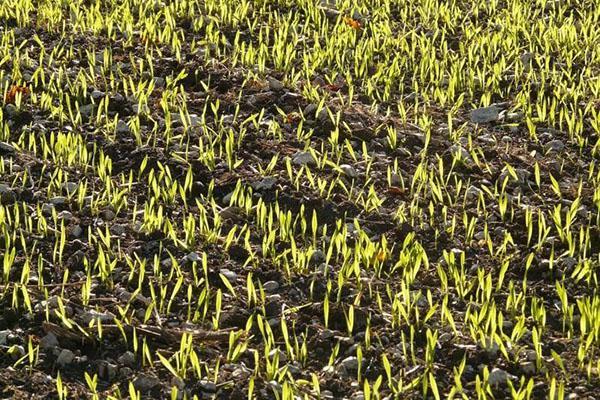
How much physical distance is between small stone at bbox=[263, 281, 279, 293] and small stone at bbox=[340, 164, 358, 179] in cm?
69

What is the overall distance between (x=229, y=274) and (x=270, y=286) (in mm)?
139

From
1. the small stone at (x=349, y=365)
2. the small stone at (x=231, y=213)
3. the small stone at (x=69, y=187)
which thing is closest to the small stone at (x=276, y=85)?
the small stone at (x=231, y=213)

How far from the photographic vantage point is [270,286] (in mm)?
2893

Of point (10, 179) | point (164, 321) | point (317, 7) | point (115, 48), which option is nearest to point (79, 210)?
point (10, 179)

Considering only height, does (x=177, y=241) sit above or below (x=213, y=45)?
below

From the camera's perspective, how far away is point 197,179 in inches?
136

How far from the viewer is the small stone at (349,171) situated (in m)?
3.45

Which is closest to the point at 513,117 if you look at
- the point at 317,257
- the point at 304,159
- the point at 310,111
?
the point at 310,111

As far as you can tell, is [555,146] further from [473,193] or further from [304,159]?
[304,159]

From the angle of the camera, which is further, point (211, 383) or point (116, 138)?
point (116, 138)

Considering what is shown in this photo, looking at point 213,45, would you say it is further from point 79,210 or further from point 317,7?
point 79,210

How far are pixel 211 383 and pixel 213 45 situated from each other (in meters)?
2.24

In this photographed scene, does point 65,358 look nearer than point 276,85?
Yes

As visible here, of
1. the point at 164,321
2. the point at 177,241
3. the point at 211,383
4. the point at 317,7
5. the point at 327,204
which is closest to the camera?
the point at 211,383
